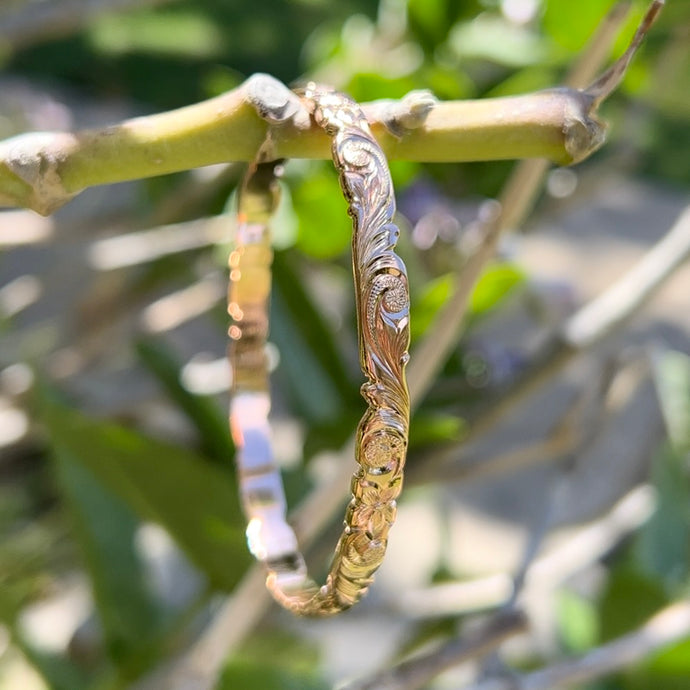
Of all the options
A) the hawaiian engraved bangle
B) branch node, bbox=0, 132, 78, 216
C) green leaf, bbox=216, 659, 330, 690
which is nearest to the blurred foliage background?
green leaf, bbox=216, 659, 330, 690

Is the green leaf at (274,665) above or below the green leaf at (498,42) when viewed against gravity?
below

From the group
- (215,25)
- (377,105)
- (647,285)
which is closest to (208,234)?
(647,285)

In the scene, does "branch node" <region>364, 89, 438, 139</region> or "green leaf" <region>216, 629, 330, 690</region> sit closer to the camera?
"branch node" <region>364, 89, 438, 139</region>

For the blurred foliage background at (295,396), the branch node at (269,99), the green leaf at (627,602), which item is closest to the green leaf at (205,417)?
the blurred foliage background at (295,396)

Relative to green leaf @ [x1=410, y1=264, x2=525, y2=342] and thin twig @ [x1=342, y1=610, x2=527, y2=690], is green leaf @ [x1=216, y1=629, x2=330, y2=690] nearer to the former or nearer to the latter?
thin twig @ [x1=342, y1=610, x2=527, y2=690]

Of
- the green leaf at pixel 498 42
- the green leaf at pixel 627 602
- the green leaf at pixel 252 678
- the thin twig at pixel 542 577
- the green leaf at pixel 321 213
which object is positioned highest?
the green leaf at pixel 498 42

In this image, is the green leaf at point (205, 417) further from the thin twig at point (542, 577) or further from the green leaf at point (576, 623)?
the green leaf at point (576, 623)
